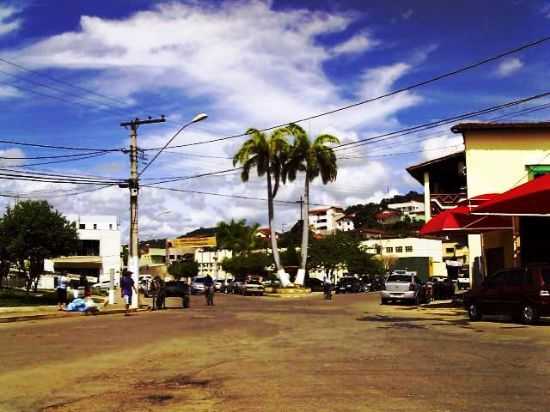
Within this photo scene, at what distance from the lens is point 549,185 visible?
811 inches

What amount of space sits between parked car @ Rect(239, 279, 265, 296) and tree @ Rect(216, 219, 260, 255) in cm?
2500

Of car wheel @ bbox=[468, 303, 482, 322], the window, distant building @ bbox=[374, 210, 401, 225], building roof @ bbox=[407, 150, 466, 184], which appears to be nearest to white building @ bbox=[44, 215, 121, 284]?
the window

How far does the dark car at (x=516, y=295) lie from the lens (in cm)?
1962

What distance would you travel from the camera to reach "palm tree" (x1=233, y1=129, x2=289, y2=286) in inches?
1955

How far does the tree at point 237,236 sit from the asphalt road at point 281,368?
211 ft

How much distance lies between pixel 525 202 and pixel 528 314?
4.01m

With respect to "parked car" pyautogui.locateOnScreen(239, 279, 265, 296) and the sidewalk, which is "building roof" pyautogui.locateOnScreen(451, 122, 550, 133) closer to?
the sidewalk

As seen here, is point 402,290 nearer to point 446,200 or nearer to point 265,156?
Answer: point 446,200

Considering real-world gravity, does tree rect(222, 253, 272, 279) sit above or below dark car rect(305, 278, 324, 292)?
above

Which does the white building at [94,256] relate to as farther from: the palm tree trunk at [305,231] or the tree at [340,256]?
the palm tree trunk at [305,231]

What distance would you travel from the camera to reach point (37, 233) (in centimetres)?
3862

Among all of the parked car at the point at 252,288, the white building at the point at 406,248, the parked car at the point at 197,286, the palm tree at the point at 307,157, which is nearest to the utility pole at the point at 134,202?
the palm tree at the point at 307,157

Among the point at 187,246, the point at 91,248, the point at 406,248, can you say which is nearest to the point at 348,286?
the point at 91,248

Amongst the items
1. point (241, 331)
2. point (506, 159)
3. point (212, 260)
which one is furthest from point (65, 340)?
point (212, 260)
